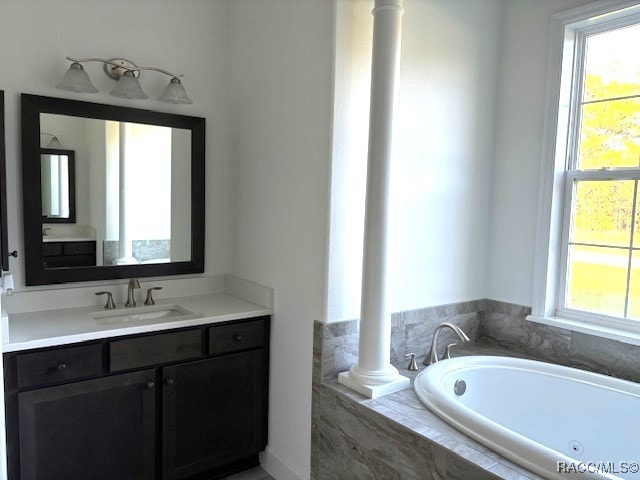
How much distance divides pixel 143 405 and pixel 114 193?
1.08 m

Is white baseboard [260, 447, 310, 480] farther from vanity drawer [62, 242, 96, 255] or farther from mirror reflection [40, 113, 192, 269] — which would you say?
vanity drawer [62, 242, 96, 255]

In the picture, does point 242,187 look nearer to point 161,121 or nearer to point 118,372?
point 161,121

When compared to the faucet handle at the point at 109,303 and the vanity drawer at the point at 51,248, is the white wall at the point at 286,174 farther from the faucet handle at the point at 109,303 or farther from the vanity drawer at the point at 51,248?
the vanity drawer at the point at 51,248

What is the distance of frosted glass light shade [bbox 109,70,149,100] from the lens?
234cm

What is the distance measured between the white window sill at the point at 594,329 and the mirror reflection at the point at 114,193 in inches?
79.6

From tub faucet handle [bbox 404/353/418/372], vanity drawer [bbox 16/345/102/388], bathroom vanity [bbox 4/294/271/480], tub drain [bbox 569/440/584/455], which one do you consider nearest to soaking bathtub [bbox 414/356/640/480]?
tub drain [bbox 569/440/584/455]

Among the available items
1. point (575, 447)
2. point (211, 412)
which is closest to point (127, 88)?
point (211, 412)

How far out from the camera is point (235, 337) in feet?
7.81

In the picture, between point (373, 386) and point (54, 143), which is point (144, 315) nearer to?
point (54, 143)

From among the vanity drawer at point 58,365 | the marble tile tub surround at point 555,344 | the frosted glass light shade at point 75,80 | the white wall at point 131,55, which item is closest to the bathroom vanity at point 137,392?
the vanity drawer at point 58,365

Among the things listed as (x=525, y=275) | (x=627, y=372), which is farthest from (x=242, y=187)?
(x=627, y=372)

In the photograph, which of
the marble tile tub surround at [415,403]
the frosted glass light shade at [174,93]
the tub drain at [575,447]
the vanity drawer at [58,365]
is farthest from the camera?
the frosted glass light shade at [174,93]

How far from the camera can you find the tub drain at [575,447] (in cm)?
209

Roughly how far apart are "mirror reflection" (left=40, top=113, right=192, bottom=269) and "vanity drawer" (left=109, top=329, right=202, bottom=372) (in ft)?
1.92
